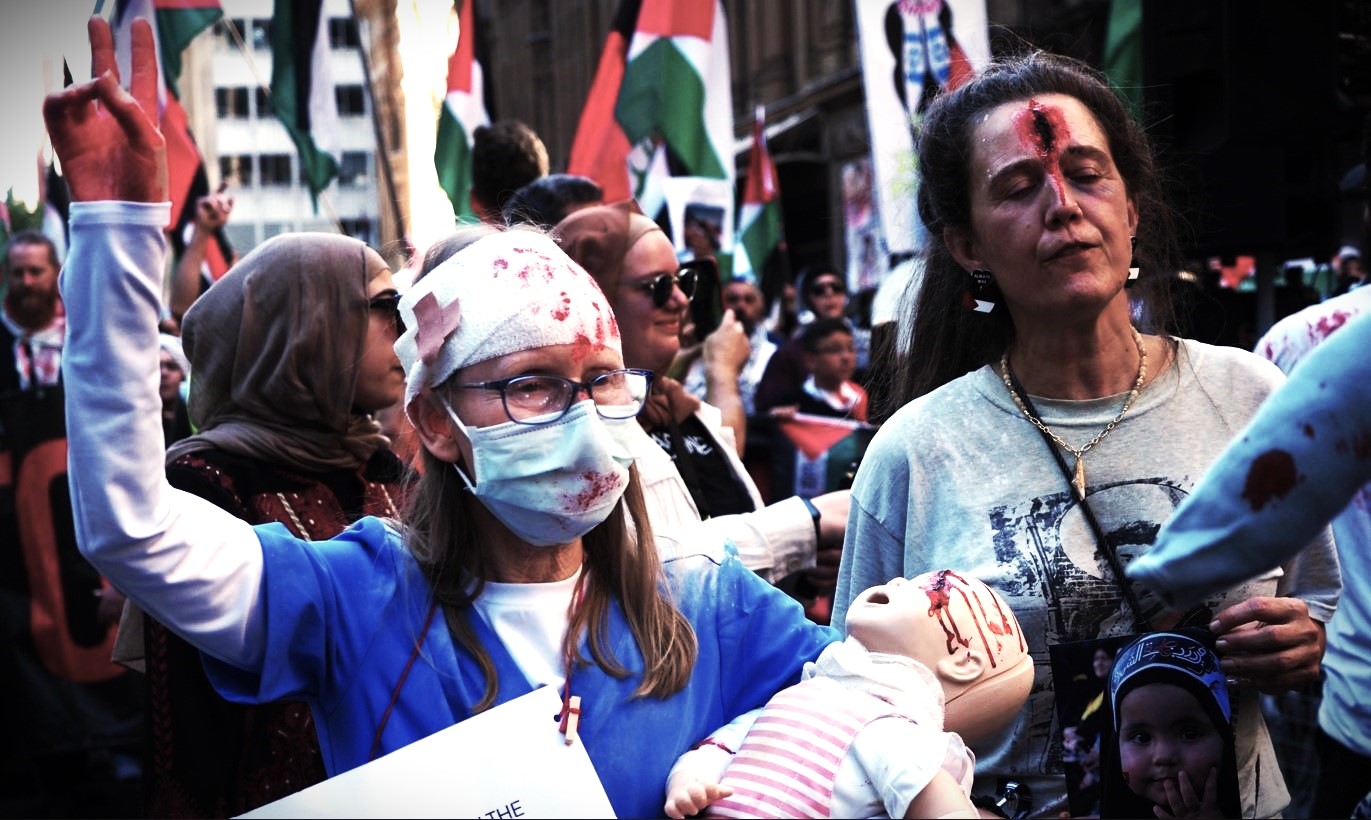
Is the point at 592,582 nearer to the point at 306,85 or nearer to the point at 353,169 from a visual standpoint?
the point at 306,85

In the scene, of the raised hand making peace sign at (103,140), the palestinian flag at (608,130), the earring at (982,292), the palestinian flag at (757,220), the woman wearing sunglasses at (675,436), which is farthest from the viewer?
the palestinian flag at (757,220)

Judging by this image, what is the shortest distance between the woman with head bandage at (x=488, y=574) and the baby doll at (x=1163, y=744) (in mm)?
510

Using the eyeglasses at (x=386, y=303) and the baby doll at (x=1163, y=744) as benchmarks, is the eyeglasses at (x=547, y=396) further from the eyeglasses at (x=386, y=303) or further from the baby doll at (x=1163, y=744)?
the eyeglasses at (x=386, y=303)

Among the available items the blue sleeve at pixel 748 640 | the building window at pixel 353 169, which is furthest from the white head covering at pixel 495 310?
the building window at pixel 353 169

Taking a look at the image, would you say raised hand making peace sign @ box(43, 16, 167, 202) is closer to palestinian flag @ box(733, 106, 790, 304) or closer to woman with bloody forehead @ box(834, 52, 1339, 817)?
woman with bloody forehead @ box(834, 52, 1339, 817)

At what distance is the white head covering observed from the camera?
2275 millimetres

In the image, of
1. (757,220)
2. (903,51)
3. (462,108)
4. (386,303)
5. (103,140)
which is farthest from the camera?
(757,220)

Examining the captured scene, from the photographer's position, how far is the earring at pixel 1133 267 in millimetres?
2832

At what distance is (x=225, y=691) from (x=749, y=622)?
862mm

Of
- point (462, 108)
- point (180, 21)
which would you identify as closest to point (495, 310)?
point (180, 21)

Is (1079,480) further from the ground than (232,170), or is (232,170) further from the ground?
(232,170)

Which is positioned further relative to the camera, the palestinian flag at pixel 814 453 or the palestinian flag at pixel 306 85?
the palestinian flag at pixel 306 85

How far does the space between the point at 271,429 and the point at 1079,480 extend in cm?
193

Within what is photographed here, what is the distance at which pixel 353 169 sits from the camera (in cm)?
866
